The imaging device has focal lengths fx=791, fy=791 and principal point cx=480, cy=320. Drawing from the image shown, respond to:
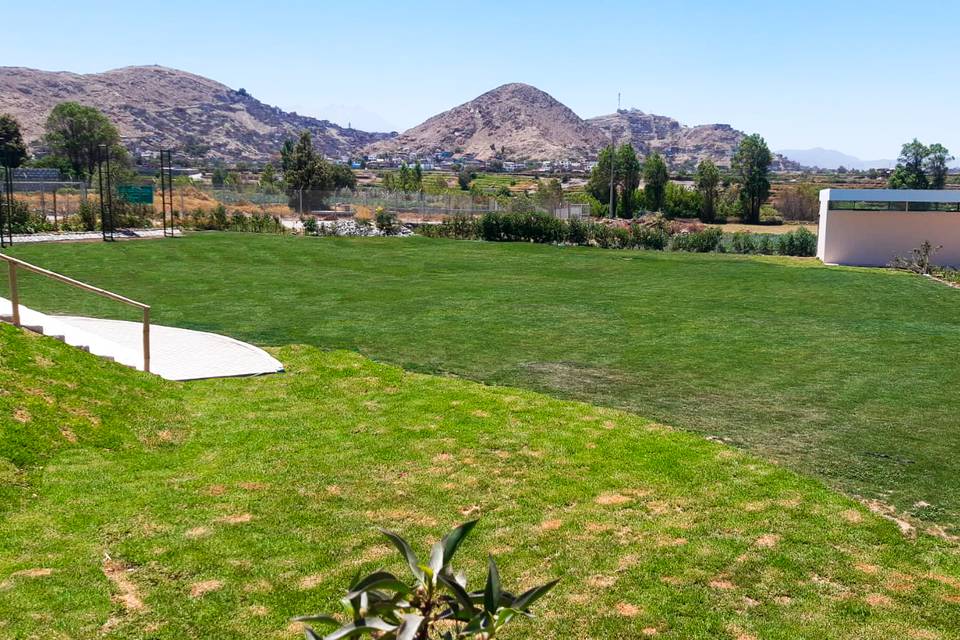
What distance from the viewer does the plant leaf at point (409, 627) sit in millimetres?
2494

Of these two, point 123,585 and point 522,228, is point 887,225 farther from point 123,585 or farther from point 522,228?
point 123,585

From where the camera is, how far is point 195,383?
12461mm

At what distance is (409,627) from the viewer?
2.53 m

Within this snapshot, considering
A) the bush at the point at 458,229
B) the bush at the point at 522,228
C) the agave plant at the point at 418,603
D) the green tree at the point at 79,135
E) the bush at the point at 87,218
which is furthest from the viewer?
the green tree at the point at 79,135

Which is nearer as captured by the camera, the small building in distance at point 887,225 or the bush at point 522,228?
the small building in distance at point 887,225

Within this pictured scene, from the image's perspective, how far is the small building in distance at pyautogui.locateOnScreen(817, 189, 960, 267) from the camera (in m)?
35.0

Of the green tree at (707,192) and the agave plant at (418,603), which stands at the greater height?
the green tree at (707,192)

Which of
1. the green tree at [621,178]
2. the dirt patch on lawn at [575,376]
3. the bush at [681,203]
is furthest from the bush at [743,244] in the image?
the green tree at [621,178]

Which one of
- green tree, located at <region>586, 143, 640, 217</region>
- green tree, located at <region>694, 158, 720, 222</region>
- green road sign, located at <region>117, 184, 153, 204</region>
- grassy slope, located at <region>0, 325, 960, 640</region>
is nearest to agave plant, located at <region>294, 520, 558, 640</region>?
grassy slope, located at <region>0, 325, 960, 640</region>

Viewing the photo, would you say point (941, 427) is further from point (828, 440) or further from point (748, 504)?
point (748, 504)

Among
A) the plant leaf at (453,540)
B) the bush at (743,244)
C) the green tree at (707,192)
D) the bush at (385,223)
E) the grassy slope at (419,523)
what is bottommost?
the grassy slope at (419,523)

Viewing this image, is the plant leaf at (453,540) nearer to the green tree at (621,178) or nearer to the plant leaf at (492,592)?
the plant leaf at (492,592)

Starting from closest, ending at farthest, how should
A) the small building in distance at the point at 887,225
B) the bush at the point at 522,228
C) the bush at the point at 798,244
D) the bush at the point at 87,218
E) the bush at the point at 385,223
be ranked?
the small building in distance at the point at 887,225, the bush at the point at 87,218, the bush at the point at 798,244, the bush at the point at 522,228, the bush at the point at 385,223

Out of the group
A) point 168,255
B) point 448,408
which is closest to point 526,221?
point 168,255
